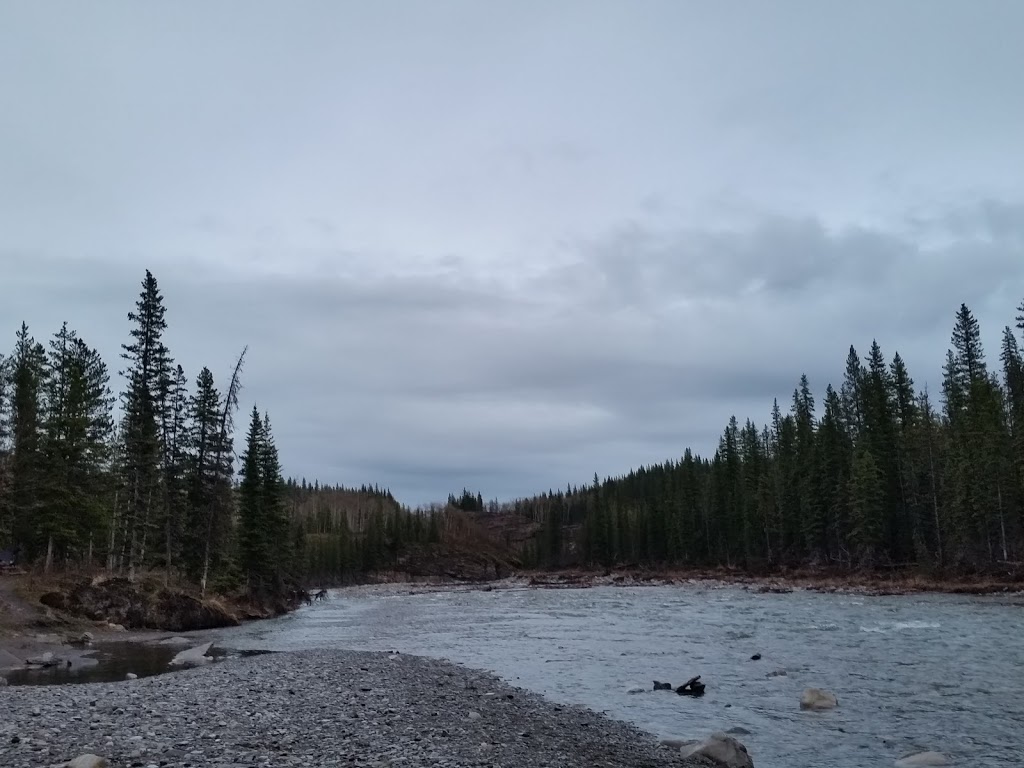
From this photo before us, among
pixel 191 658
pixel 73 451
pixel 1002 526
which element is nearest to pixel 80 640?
pixel 191 658

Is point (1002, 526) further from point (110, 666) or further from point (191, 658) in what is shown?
point (110, 666)

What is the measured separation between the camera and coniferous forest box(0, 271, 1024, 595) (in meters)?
44.9

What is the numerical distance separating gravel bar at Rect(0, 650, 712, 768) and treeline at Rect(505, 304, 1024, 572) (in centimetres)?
5606

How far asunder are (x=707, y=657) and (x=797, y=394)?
97957 millimetres

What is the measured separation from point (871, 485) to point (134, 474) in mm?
66566

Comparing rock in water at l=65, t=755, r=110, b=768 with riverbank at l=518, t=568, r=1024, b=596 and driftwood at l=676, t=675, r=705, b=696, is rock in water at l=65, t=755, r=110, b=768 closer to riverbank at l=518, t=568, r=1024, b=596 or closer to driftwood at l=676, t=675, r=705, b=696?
driftwood at l=676, t=675, r=705, b=696

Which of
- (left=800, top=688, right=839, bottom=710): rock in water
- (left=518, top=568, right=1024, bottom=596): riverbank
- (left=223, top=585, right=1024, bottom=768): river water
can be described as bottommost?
(left=518, top=568, right=1024, bottom=596): riverbank

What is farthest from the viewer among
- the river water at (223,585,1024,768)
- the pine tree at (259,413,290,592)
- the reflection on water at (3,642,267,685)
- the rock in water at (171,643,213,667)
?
the pine tree at (259,413,290,592)

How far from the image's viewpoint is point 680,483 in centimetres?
13088

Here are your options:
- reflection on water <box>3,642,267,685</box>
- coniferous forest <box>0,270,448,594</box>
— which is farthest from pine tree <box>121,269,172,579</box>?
reflection on water <box>3,642,267,685</box>

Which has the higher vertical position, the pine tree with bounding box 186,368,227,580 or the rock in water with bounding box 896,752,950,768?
the pine tree with bounding box 186,368,227,580

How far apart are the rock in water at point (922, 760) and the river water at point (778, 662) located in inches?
10.9

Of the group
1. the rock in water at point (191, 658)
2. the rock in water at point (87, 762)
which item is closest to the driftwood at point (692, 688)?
the rock in water at point (87, 762)

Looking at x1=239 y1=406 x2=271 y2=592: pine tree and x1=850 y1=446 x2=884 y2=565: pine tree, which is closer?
x1=239 y1=406 x2=271 y2=592: pine tree
